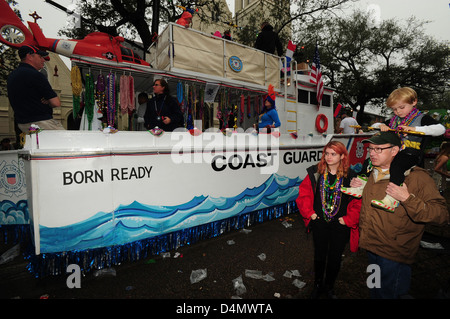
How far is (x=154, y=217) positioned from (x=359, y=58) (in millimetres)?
23889

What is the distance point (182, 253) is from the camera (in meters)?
3.62

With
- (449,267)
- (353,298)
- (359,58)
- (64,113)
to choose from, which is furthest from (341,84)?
(64,113)

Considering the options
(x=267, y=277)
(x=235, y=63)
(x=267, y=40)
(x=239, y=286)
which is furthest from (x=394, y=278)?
(x=267, y=40)

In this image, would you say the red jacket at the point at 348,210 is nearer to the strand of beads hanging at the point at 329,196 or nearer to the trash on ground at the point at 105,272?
the strand of beads hanging at the point at 329,196

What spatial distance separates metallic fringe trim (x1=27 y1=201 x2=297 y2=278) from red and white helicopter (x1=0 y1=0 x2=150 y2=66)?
3073mm

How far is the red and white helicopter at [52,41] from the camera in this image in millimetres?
3777

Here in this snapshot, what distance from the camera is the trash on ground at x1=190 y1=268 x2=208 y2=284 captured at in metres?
2.88

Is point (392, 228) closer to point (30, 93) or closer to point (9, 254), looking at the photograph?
point (30, 93)

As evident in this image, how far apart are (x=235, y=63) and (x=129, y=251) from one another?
14.8 feet

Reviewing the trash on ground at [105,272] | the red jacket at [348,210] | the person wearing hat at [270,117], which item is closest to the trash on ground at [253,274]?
the red jacket at [348,210]

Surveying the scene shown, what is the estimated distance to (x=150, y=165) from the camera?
10.8ft

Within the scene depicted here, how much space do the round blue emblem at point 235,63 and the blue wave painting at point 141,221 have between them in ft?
9.19
